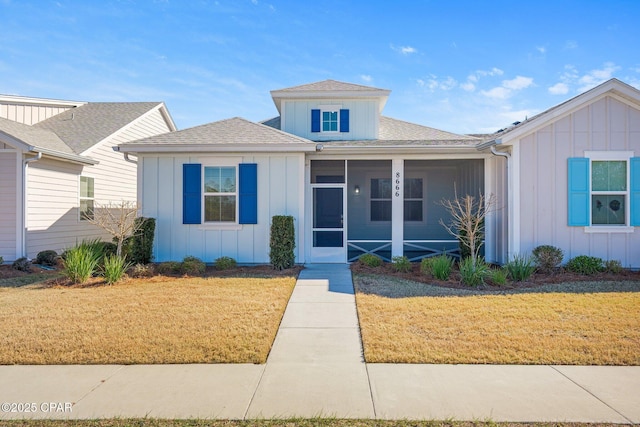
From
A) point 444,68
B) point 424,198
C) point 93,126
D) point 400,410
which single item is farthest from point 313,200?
point 93,126

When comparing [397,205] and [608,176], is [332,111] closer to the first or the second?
[397,205]

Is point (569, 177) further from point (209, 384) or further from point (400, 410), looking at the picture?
point (209, 384)

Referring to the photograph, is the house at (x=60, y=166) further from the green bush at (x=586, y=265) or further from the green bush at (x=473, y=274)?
the green bush at (x=586, y=265)

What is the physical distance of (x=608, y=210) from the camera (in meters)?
9.99

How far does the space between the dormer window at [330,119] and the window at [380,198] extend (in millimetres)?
2841

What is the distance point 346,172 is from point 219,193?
3.57 m

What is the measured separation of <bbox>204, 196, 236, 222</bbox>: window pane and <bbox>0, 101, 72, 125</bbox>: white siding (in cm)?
1026

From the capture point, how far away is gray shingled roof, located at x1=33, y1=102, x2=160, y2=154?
14711mm

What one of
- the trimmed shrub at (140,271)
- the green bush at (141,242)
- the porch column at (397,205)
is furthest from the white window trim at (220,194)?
the porch column at (397,205)

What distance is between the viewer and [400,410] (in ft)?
11.6

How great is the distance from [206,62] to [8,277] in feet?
31.1

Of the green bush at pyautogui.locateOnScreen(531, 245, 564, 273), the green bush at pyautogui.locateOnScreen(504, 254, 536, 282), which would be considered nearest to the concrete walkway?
the green bush at pyautogui.locateOnScreen(504, 254, 536, 282)

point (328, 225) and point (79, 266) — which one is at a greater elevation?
point (328, 225)

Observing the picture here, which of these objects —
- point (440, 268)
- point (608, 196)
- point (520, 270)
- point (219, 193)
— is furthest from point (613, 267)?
point (219, 193)
